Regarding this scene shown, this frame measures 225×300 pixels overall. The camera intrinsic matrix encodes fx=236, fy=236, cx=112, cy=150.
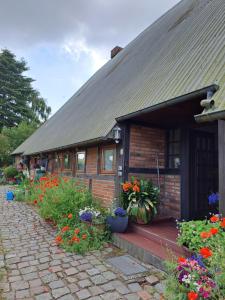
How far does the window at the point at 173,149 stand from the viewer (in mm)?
5430

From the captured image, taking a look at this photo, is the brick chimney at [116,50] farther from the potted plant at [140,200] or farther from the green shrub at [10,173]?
the potted plant at [140,200]

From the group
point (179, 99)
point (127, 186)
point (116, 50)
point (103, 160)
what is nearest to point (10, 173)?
point (116, 50)

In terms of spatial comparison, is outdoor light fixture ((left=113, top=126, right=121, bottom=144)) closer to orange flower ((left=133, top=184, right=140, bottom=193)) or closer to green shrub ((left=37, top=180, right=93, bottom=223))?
orange flower ((left=133, top=184, right=140, bottom=193))

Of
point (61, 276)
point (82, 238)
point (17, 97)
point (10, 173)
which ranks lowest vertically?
point (61, 276)

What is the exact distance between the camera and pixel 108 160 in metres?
5.87

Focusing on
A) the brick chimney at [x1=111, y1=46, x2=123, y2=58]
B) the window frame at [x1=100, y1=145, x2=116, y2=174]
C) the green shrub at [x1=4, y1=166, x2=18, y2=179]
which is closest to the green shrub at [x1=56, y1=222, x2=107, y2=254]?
the window frame at [x1=100, y1=145, x2=116, y2=174]

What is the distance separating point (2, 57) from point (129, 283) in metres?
32.8

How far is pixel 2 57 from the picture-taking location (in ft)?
96.7

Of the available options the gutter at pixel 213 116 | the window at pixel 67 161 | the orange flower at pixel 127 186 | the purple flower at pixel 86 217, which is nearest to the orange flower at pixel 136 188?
the orange flower at pixel 127 186

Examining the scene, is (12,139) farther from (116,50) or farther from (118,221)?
(118,221)

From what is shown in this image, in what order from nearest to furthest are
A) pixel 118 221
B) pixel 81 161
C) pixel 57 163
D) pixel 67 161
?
pixel 118 221, pixel 81 161, pixel 67 161, pixel 57 163

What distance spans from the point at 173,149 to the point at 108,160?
1.59 m

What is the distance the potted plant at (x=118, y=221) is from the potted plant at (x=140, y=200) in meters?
0.21

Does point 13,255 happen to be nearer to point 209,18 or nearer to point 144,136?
point 144,136
